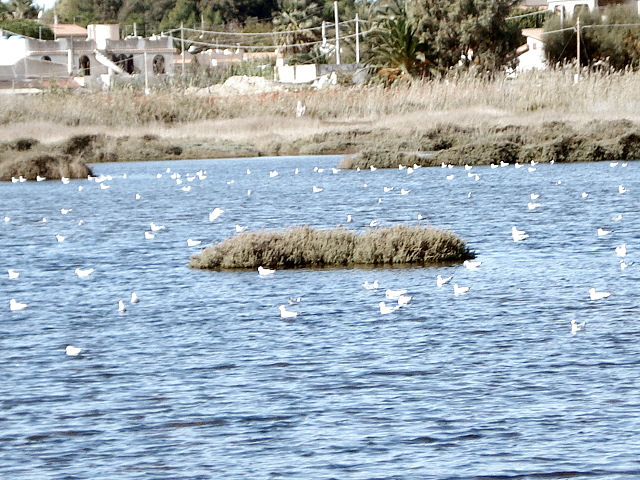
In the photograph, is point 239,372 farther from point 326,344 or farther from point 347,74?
point 347,74

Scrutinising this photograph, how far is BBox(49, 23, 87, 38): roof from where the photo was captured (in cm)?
13325

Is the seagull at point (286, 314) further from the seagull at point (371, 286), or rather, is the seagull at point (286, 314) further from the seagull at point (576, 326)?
the seagull at point (576, 326)

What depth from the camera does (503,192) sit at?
37000 mm

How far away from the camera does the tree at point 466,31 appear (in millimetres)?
80000

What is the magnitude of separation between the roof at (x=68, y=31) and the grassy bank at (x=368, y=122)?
66.8 metres

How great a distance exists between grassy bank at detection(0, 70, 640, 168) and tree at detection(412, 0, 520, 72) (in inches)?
612

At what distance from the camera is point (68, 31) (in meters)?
136

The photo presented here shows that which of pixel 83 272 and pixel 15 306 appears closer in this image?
pixel 15 306

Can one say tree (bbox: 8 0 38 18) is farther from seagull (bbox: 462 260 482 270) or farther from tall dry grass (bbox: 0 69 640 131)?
seagull (bbox: 462 260 482 270)

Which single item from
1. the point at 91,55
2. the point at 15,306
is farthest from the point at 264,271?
the point at 91,55

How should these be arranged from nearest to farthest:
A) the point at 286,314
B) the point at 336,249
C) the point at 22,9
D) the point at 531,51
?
the point at 286,314, the point at 336,249, the point at 531,51, the point at 22,9

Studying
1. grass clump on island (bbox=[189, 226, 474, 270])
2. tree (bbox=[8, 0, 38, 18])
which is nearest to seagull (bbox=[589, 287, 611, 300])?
grass clump on island (bbox=[189, 226, 474, 270])

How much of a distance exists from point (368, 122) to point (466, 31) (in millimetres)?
21804

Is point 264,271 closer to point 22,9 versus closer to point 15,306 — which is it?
point 15,306
